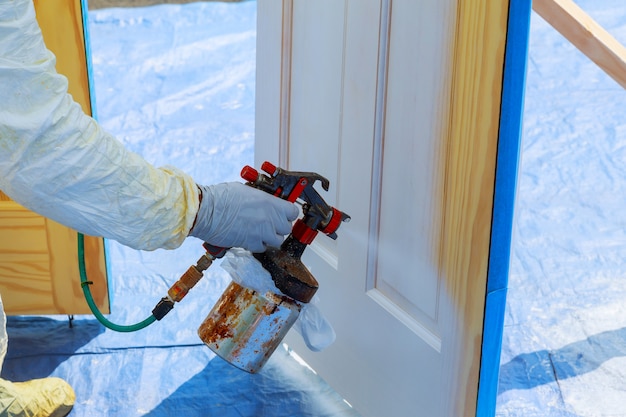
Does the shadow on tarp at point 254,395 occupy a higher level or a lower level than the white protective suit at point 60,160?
lower

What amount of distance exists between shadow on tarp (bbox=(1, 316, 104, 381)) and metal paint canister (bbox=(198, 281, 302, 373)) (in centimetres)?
64

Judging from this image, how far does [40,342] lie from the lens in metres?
2.10

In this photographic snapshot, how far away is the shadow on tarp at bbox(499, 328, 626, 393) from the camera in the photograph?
6.40 ft

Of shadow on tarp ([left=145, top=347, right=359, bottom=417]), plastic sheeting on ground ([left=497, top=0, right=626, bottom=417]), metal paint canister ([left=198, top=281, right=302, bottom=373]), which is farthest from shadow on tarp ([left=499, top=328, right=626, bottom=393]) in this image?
metal paint canister ([left=198, top=281, right=302, bottom=373])

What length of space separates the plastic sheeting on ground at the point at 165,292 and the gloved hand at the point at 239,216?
62cm

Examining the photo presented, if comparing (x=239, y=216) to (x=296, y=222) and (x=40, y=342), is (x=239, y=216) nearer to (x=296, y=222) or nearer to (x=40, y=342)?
(x=296, y=222)

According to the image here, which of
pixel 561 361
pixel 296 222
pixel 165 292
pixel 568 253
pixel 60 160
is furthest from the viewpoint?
pixel 568 253

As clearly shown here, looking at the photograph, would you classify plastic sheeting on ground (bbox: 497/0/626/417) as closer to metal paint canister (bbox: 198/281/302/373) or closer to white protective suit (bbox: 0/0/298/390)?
metal paint canister (bbox: 198/281/302/373)

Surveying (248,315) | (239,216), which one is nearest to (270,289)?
(248,315)

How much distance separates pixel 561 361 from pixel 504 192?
90 centimetres

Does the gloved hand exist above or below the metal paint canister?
above

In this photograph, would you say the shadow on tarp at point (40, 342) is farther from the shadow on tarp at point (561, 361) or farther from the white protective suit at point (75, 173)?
the shadow on tarp at point (561, 361)

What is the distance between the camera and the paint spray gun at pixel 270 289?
4.62 feet

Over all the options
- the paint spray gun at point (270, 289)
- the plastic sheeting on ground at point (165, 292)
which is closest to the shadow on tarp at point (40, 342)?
the plastic sheeting on ground at point (165, 292)
